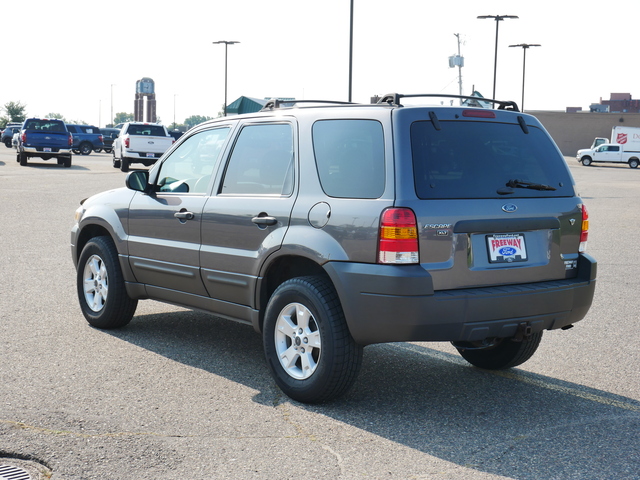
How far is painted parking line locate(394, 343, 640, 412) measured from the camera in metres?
5.15

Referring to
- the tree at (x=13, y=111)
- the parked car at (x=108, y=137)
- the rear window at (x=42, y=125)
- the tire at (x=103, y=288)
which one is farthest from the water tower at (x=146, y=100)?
the tire at (x=103, y=288)

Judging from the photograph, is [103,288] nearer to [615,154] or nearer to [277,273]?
[277,273]

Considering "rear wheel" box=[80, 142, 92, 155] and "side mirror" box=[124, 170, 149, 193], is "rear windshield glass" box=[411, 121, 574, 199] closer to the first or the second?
"side mirror" box=[124, 170, 149, 193]

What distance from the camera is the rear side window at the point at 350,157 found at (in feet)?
15.8

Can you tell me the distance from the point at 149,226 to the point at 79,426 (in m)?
2.28

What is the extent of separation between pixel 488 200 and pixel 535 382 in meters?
1.53

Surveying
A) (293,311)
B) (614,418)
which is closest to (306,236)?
(293,311)

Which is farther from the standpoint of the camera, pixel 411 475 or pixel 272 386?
pixel 272 386

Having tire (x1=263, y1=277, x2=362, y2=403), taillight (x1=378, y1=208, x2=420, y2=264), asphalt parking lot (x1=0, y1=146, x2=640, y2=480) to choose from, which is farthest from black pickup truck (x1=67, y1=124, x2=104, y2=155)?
taillight (x1=378, y1=208, x2=420, y2=264)

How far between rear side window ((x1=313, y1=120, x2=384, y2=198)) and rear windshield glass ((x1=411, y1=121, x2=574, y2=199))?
0.77 feet

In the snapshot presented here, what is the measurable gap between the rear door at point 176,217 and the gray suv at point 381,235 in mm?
32

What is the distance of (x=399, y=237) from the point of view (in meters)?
4.59

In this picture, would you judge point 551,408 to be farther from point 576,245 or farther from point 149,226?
point 149,226

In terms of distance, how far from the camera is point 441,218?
465cm
